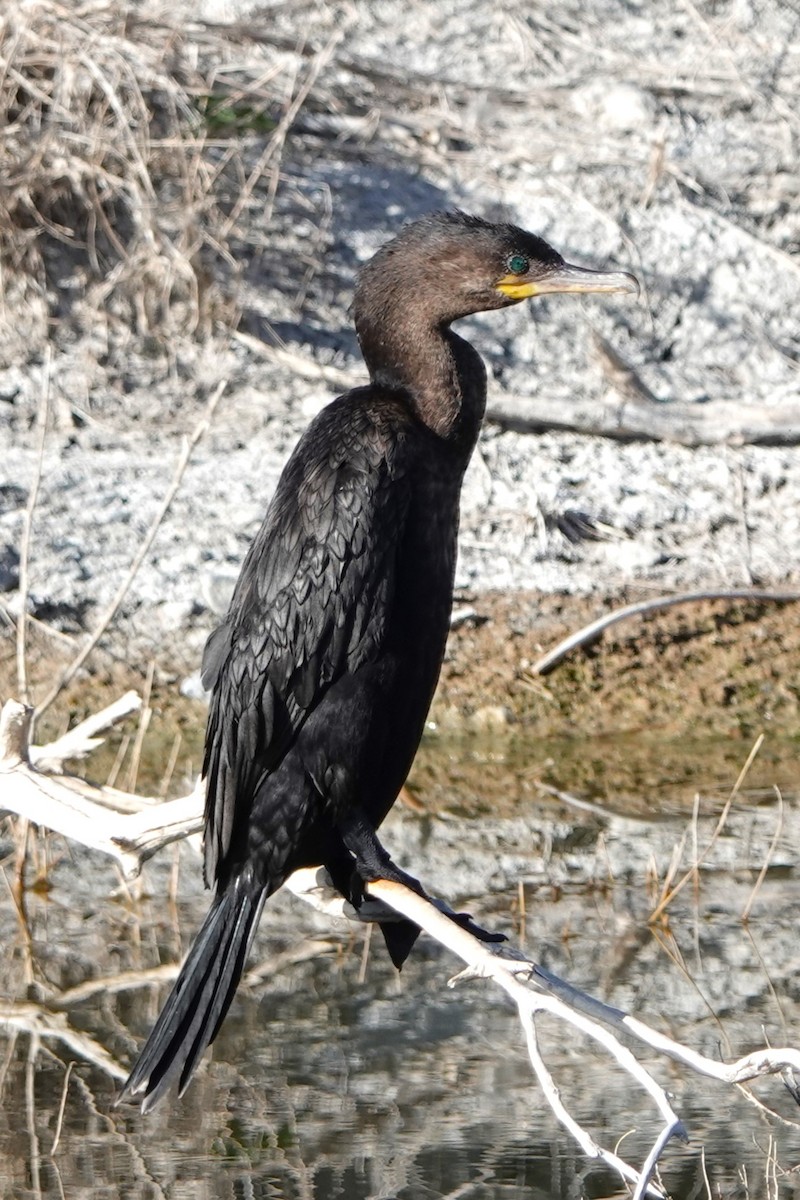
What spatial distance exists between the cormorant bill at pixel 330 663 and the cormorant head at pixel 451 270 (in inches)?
6.8

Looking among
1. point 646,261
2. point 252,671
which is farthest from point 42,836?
point 646,261

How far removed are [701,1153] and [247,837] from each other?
3.80 ft

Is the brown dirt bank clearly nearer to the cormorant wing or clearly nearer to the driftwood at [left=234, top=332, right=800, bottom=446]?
the driftwood at [left=234, top=332, right=800, bottom=446]

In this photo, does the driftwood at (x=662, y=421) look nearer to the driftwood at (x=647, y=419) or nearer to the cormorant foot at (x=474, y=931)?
the driftwood at (x=647, y=419)

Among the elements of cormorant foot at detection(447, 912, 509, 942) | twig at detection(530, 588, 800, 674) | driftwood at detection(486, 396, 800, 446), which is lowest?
cormorant foot at detection(447, 912, 509, 942)

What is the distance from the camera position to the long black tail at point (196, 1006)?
3496mm

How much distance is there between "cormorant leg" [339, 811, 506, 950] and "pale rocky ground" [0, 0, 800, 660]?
113 inches

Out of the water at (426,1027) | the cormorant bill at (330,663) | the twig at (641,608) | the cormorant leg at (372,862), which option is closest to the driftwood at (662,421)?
the twig at (641,608)

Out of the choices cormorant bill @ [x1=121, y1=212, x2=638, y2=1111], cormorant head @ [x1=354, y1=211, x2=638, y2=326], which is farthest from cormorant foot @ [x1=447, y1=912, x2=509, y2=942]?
cormorant head @ [x1=354, y1=211, x2=638, y2=326]

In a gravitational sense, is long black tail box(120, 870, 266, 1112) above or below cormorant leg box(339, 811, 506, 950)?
below

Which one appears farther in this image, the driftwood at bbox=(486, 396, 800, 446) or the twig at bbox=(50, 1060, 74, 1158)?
→ the driftwood at bbox=(486, 396, 800, 446)

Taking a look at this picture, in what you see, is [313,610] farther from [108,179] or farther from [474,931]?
[108,179]

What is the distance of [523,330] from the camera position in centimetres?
779

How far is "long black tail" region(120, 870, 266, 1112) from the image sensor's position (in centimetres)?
350
